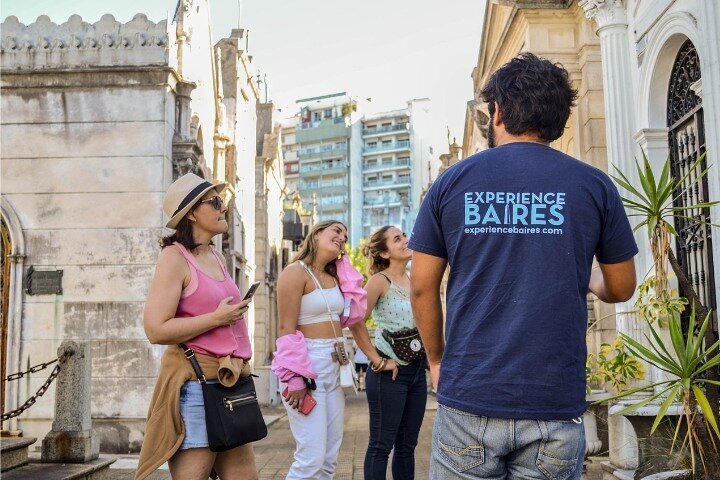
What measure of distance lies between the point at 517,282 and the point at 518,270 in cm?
4

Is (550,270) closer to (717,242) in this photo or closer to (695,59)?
(717,242)

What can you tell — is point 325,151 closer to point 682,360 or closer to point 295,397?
point 295,397

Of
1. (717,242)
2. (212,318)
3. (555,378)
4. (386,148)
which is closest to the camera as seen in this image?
(555,378)

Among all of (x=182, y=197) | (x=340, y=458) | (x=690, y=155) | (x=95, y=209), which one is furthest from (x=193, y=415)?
(x=95, y=209)

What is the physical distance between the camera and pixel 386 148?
9044 centimetres

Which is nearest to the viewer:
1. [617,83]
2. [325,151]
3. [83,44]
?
[617,83]

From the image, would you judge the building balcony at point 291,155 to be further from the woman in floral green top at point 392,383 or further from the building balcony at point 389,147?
the woman in floral green top at point 392,383

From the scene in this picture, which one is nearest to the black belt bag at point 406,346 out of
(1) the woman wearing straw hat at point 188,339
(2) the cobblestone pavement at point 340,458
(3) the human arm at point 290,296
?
(3) the human arm at point 290,296

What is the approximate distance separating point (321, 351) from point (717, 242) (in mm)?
3847

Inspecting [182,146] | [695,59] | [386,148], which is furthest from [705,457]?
[386,148]

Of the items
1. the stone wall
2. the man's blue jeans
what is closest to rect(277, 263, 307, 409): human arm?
the man's blue jeans

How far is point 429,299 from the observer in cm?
257

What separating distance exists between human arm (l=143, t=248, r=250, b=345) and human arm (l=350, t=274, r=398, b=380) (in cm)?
200

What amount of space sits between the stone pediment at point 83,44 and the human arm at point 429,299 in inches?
395
